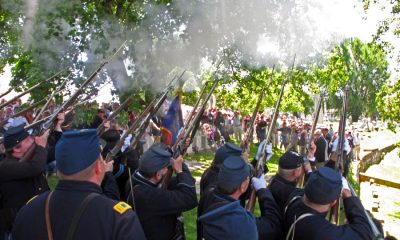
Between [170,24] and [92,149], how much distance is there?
5.27 m

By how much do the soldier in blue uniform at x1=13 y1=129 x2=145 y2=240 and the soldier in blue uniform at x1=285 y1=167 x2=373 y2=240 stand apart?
3.79 ft

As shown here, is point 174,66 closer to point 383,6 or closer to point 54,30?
point 54,30

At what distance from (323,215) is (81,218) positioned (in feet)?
5.03

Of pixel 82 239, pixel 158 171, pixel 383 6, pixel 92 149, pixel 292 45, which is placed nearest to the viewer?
pixel 82 239

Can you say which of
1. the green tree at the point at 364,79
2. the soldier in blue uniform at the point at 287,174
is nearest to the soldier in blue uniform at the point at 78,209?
the soldier in blue uniform at the point at 287,174

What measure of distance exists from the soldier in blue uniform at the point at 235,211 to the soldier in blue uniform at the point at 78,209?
0.54 m

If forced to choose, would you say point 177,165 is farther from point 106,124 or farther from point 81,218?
point 81,218

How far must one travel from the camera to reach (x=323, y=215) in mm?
2650

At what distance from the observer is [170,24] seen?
22.9 ft

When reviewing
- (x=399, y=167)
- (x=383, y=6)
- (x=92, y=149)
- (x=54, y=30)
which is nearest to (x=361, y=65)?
(x=399, y=167)

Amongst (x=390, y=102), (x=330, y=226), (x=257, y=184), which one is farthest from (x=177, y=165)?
(x=390, y=102)

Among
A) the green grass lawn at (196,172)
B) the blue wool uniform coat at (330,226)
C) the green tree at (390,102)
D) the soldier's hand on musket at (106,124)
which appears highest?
the green tree at (390,102)

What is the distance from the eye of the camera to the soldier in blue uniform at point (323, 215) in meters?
2.53

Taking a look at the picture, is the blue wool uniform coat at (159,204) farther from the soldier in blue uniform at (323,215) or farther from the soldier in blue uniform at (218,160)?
the soldier in blue uniform at (323,215)
